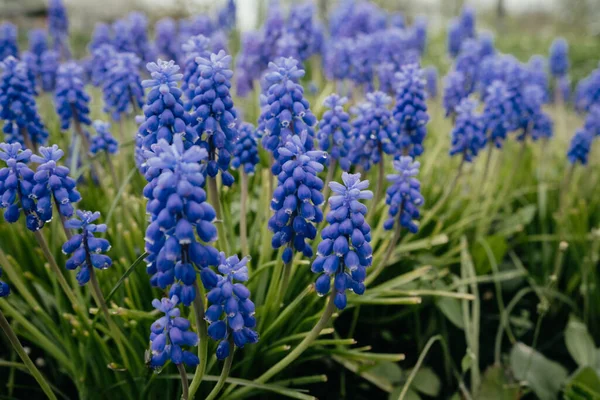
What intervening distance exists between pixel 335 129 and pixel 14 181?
170cm

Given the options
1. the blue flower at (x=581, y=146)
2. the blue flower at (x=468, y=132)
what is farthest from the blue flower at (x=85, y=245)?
the blue flower at (x=581, y=146)

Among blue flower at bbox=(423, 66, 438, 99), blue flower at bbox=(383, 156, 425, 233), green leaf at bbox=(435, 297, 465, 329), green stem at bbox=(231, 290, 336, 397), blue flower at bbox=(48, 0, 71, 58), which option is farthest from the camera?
blue flower at bbox=(423, 66, 438, 99)

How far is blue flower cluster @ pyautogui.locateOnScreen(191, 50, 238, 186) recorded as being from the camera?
2279 millimetres

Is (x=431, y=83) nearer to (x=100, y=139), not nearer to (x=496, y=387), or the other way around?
(x=496, y=387)

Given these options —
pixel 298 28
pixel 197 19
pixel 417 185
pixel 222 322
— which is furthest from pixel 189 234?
pixel 197 19

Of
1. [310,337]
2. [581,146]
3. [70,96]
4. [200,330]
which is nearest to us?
[200,330]

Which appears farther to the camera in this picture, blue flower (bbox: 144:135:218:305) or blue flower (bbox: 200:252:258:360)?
blue flower (bbox: 200:252:258:360)

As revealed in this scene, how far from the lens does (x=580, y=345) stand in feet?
12.6

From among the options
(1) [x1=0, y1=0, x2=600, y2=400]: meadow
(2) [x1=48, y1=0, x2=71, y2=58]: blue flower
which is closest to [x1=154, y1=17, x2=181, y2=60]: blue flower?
(1) [x1=0, y1=0, x2=600, y2=400]: meadow

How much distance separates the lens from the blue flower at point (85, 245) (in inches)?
87.4

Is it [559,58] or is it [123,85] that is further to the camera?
[559,58]

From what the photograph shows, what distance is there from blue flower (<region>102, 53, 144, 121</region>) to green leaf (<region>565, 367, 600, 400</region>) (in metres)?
3.62

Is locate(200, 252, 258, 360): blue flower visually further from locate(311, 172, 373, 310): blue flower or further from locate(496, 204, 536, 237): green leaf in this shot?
locate(496, 204, 536, 237): green leaf

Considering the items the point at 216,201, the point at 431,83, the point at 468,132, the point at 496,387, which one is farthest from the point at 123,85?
the point at 431,83
